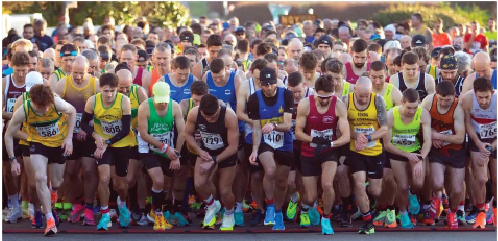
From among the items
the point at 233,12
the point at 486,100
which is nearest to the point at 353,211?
the point at 486,100

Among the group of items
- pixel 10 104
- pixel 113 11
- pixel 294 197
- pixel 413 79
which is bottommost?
pixel 294 197

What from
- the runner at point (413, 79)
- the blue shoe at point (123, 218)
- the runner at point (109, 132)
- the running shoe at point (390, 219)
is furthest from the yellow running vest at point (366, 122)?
the blue shoe at point (123, 218)

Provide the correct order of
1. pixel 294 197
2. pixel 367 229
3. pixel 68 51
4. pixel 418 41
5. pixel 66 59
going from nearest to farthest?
pixel 367 229, pixel 294 197, pixel 66 59, pixel 68 51, pixel 418 41

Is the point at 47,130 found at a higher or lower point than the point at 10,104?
lower

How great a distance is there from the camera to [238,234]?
35.9 ft

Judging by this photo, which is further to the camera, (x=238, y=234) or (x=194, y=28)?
(x=194, y=28)

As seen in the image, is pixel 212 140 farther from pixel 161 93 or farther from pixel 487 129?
pixel 487 129

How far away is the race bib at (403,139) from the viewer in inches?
434

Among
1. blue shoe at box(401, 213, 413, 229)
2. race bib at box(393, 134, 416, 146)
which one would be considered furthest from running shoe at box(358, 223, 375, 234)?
race bib at box(393, 134, 416, 146)

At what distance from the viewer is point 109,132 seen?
11.1 metres

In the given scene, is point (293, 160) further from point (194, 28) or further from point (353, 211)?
point (194, 28)

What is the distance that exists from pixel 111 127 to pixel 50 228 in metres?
1.29

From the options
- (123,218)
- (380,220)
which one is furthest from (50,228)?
(380,220)

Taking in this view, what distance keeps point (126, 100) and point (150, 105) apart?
270 millimetres
